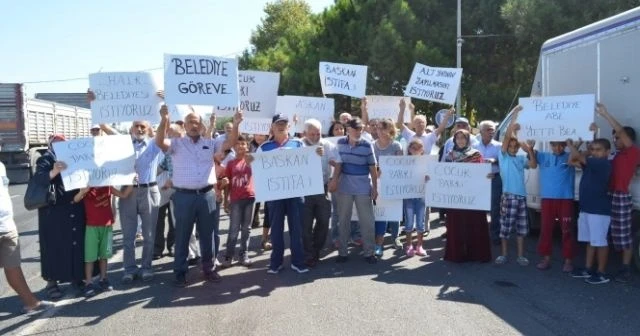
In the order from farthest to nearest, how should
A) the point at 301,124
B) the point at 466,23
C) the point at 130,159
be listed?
the point at 466,23 < the point at 301,124 < the point at 130,159

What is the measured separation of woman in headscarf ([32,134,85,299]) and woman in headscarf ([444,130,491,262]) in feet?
14.6

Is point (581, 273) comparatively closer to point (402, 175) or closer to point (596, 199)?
point (596, 199)

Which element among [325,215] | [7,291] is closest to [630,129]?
[325,215]

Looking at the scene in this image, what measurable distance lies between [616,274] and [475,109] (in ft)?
50.8

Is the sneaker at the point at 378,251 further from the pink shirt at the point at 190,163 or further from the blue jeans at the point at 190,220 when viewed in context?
the pink shirt at the point at 190,163

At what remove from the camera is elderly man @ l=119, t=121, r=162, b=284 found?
667 cm

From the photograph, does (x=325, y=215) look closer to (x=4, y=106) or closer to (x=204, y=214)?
(x=204, y=214)

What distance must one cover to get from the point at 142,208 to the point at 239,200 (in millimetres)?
1237

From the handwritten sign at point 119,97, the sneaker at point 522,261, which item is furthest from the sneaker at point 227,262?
the sneaker at point 522,261

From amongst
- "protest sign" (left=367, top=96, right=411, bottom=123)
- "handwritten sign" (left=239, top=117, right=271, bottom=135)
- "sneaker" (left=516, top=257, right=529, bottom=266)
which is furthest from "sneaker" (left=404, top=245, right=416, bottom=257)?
"protest sign" (left=367, top=96, right=411, bottom=123)

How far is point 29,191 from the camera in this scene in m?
5.83

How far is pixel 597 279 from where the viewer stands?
21.2ft

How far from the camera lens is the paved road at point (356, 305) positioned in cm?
511

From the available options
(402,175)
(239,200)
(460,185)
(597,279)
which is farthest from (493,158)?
(239,200)
